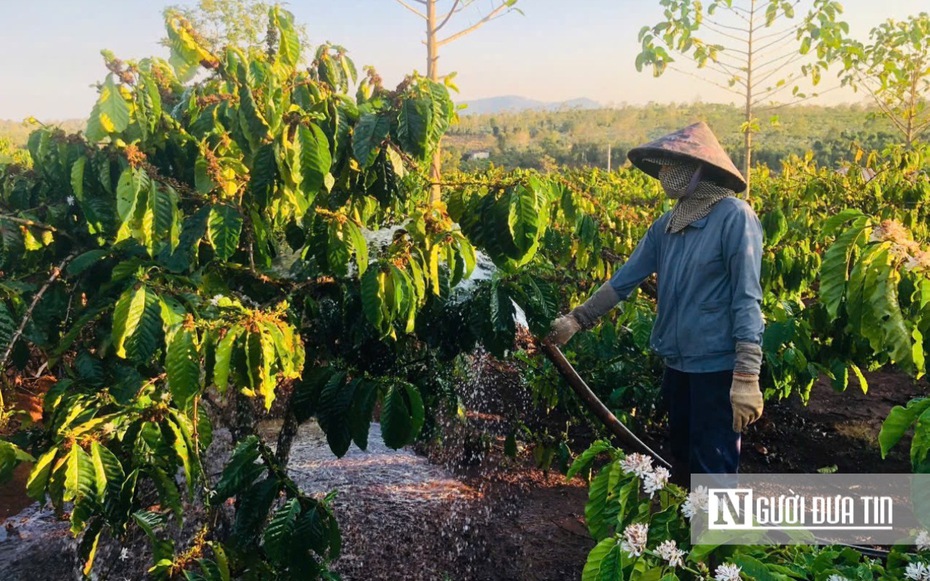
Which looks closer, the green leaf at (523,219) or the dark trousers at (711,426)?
the green leaf at (523,219)

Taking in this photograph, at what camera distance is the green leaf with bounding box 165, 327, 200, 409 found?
1.54m

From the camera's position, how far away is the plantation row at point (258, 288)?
61.7 inches

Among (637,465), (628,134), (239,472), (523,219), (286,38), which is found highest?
(628,134)

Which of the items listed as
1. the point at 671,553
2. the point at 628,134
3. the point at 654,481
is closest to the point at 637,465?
the point at 654,481

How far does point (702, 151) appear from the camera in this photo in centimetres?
224

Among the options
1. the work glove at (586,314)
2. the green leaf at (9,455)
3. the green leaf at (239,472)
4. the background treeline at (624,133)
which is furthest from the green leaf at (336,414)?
the background treeline at (624,133)

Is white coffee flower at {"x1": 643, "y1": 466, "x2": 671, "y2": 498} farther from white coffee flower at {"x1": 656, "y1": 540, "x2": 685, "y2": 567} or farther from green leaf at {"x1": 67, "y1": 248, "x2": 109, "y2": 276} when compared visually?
green leaf at {"x1": 67, "y1": 248, "x2": 109, "y2": 276}

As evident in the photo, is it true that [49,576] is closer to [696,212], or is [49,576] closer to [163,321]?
[163,321]

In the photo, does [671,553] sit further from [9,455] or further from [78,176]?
[78,176]

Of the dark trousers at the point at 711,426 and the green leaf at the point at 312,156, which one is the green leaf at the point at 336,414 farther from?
the dark trousers at the point at 711,426

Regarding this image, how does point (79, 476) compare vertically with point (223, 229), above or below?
below

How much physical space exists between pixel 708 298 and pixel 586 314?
1.46 feet

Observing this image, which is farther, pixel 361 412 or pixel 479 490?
pixel 479 490

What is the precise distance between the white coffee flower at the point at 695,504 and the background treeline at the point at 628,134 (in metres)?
15.7
